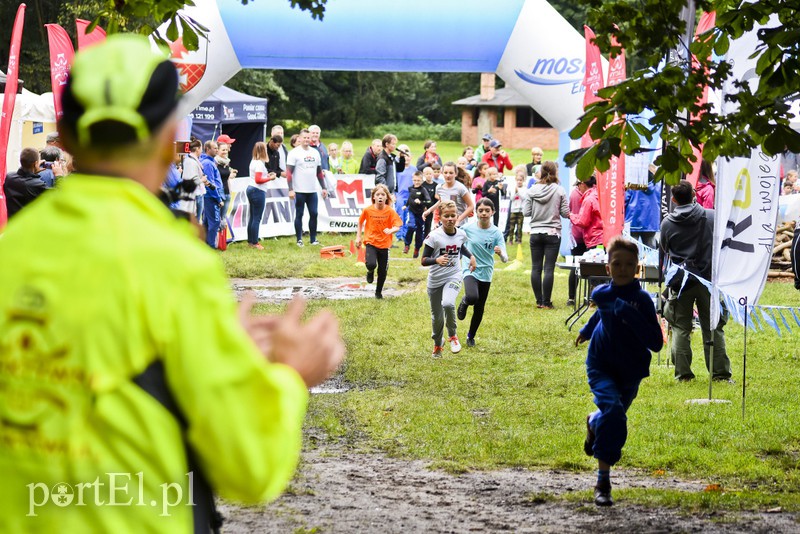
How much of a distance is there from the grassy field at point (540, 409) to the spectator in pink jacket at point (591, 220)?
1.17 meters

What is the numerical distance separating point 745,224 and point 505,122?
6176 cm

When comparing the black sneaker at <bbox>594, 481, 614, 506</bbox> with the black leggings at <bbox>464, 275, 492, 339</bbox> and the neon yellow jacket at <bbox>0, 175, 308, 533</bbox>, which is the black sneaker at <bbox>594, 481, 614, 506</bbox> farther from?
the black leggings at <bbox>464, 275, 492, 339</bbox>

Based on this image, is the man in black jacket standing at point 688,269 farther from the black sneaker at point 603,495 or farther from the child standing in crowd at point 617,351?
the black sneaker at point 603,495

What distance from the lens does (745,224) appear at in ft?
28.3

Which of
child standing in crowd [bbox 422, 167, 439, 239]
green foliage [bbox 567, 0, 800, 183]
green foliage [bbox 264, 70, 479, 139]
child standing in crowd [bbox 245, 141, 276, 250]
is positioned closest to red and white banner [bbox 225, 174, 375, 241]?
child standing in crowd [bbox 245, 141, 276, 250]

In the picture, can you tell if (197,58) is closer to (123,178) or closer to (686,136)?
(686,136)

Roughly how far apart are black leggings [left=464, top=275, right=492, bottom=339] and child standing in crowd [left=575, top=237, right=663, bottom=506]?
5.57m

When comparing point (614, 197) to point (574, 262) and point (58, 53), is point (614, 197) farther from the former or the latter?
point (58, 53)

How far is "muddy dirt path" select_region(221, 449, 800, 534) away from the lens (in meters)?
6.05

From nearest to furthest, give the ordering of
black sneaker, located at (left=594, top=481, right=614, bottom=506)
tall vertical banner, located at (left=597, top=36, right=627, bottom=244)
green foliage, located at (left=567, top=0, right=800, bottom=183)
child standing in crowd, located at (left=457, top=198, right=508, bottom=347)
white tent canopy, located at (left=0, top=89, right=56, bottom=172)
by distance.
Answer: green foliage, located at (left=567, top=0, right=800, bottom=183)
black sneaker, located at (left=594, top=481, right=614, bottom=506)
tall vertical banner, located at (left=597, top=36, right=627, bottom=244)
child standing in crowd, located at (left=457, top=198, right=508, bottom=347)
white tent canopy, located at (left=0, top=89, right=56, bottom=172)

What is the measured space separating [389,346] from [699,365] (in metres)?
3.47

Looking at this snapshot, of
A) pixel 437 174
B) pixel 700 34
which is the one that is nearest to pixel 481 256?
pixel 700 34

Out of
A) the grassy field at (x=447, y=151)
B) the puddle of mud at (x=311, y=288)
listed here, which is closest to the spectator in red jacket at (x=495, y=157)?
the puddle of mud at (x=311, y=288)

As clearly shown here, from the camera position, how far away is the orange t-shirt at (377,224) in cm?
1565
